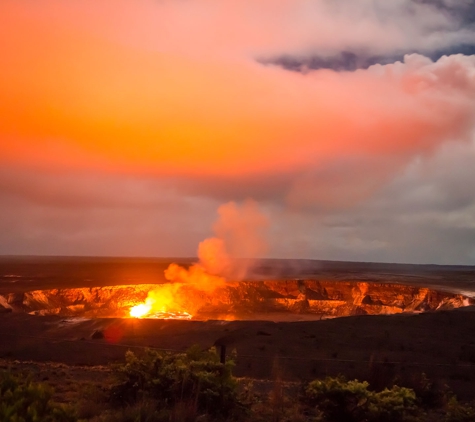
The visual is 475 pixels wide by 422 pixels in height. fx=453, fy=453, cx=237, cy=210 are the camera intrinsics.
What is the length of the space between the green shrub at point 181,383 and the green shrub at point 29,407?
2641mm

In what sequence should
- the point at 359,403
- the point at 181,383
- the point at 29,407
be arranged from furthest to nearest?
the point at 181,383, the point at 359,403, the point at 29,407

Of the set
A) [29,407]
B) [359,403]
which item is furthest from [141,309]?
[29,407]

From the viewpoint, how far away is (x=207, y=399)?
895cm

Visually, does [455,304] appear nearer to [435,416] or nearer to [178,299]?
[178,299]

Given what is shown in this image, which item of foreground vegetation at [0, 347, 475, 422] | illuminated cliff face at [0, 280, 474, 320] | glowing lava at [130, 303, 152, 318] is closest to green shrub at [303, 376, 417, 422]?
foreground vegetation at [0, 347, 475, 422]

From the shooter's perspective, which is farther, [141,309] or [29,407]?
[141,309]

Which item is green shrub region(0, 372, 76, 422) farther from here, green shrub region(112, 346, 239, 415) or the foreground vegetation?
green shrub region(112, 346, 239, 415)

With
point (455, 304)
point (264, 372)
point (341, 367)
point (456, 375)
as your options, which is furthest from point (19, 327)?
point (455, 304)

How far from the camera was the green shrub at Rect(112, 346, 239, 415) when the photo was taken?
8.95 m

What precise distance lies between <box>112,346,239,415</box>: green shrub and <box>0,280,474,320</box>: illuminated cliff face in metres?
36.6

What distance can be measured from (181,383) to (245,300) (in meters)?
51.8

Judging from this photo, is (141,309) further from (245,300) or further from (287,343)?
(287,343)

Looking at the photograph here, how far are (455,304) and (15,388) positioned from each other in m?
51.0

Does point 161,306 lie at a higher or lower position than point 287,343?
lower
